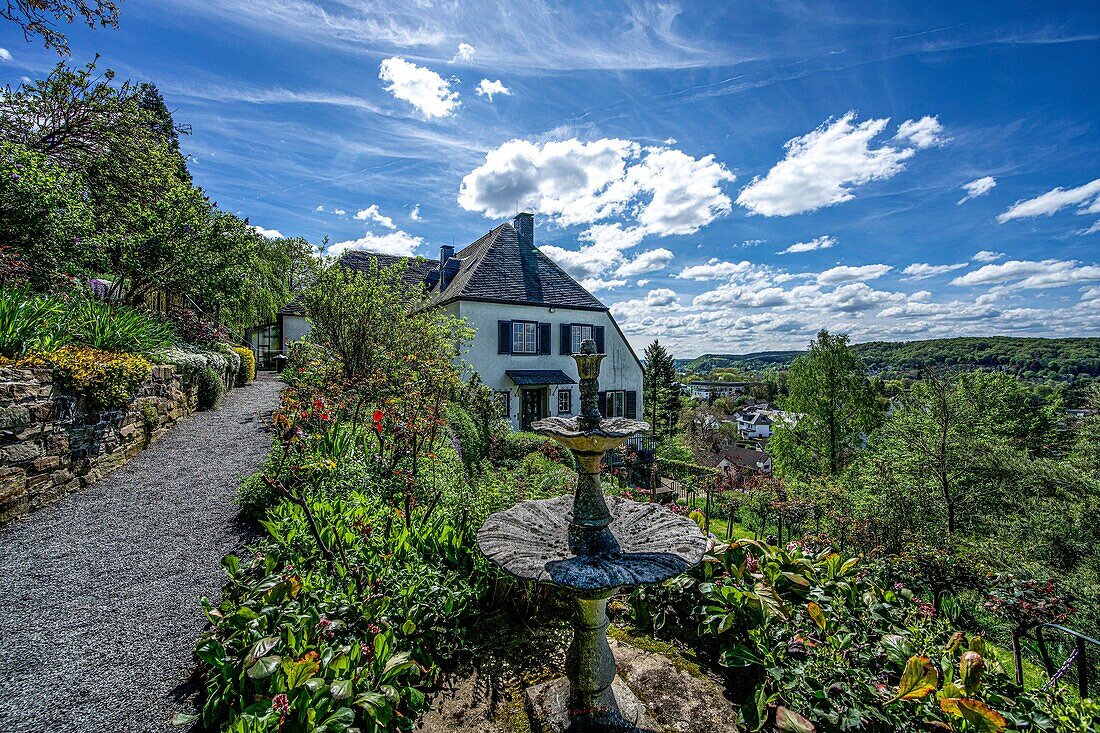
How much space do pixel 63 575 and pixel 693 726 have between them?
17.6 ft

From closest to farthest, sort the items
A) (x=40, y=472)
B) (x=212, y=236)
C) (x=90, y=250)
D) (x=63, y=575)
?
(x=63, y=575), (x=40, y=472), (x=90, y=250), (x=212, y=236)

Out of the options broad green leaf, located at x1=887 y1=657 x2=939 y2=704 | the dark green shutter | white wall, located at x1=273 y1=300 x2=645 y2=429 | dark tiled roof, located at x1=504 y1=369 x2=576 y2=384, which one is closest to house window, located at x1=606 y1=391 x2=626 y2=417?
white wall, located at x1=273 y1=300 x2=645 y2=429

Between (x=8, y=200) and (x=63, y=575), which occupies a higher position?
(x=8, y=200)

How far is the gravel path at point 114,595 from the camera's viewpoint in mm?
2523

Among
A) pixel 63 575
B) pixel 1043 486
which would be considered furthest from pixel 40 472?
pixel 1043 486

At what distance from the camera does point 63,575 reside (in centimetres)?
371

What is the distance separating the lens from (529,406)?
17.5 meters

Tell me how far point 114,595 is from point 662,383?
31.2 meters

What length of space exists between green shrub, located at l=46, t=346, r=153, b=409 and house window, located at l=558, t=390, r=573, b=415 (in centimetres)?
1335

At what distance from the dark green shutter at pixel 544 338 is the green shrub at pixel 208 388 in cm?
1091

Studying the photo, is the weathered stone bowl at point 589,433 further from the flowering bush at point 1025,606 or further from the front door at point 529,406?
the front door at point 529,406

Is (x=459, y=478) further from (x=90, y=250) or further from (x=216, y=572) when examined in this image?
(x=90, y=250)

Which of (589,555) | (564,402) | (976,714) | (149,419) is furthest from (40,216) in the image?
(564,402)

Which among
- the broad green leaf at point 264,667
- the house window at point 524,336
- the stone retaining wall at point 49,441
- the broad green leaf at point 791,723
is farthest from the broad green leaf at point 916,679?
the house window at point 524,336
